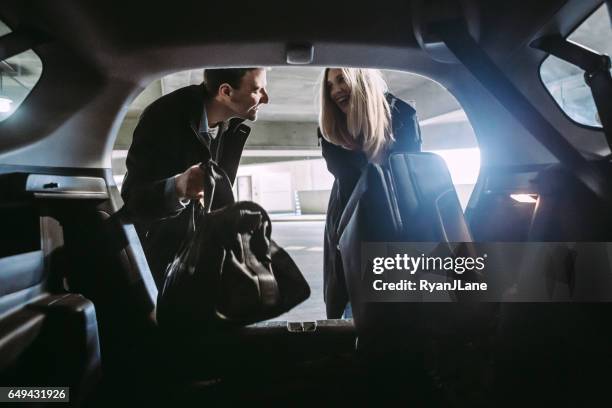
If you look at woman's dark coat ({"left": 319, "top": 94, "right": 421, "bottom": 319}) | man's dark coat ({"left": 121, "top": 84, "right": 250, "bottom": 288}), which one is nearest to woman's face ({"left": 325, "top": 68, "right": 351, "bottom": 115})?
woman's dark coat ({"left": 319, "top": 94, "right": 421, "bottom": 319})

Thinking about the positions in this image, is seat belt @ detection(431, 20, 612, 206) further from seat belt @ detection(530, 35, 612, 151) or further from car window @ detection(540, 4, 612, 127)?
car window @ detection(540, 4, 612, 127)

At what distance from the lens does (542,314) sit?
119 cm

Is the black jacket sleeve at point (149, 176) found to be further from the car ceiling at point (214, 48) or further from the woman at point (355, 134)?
the woman at point (355, 134)

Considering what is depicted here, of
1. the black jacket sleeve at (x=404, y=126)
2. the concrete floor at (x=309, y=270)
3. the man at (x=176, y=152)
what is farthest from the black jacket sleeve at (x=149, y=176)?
the concrete floor at (x=309, y=270)

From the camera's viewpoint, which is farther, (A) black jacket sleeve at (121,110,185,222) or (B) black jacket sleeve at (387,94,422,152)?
(B) black jacket sleeve at (387,94,422,152)

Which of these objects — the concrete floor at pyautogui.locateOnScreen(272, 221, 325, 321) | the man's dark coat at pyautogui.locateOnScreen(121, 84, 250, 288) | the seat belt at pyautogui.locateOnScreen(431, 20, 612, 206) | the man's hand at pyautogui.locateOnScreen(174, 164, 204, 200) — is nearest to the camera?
the seat belt at pyautogui.locateOnScreen(431, 20, 612, 206)

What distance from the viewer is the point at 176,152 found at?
62.2 inches

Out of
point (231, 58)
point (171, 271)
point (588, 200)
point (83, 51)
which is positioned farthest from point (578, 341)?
point (83, 51)

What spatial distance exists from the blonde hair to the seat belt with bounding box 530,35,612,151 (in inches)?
28.1

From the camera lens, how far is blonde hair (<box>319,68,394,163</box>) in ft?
5.67

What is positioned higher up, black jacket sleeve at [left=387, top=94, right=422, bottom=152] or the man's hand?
black jacket sleeve at [left=387, top=94, right=422, bottom=152]

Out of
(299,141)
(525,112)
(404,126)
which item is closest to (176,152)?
(404,126)

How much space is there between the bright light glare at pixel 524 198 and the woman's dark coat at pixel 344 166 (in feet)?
1.91

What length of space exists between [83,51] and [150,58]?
7.5 inches
